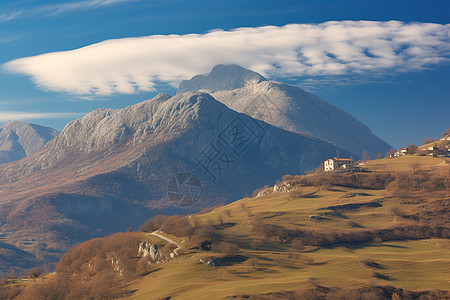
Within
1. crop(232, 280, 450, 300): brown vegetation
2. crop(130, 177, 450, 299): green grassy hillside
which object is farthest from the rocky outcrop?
crop(232, 280, 450, 300): brown vegetation

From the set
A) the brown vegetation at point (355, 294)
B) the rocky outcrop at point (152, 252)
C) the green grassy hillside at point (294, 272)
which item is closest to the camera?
the brown vegetation at point (355, 294)

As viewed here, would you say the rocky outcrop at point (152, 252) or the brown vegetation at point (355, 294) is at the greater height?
the rocky outcrop at point (152, 252)

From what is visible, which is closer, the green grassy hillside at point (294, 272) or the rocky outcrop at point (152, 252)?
the green grassy hillside at point (294, 272)

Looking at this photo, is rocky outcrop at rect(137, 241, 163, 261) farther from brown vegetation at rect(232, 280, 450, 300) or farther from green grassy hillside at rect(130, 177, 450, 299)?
brown vegetation at rect(232, 280, 450, 300)

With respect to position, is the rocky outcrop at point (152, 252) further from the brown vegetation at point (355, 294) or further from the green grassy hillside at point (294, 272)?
the brown vegetation at point (355, 294)

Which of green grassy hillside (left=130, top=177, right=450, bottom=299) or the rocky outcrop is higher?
the rocky outcrop

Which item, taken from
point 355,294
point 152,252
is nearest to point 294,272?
point 355,294

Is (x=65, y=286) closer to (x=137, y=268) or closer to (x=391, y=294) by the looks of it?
(x=137, y=268)

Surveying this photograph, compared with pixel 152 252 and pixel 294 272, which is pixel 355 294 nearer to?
pixel 294 272

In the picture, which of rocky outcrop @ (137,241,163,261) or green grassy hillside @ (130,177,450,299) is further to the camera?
rocky outcrop @ (137,241,163,261)

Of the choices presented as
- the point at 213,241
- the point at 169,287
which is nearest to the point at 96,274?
the point at 213,241

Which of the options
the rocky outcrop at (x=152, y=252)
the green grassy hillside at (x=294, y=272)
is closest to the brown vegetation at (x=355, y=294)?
the green grassy hillside at (x=294, y=272)

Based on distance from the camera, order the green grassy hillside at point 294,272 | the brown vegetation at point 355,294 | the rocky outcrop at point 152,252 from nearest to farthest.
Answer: the brown vegetation at point 355,294 → the green grassy hillside at point 294,272 → the rocky outcrop at point 152,252
